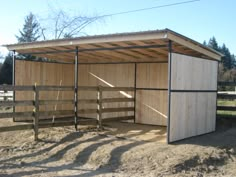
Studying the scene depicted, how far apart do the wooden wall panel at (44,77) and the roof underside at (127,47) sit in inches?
16.7

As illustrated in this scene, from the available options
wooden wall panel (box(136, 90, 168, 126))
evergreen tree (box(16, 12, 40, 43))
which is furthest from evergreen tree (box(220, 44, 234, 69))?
wooden wall panel (box(136, 90, 168, 126))

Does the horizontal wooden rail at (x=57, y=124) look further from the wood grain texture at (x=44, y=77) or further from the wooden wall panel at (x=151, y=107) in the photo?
the wooden wall panel at (x=151, y=107)

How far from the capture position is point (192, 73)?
838cm

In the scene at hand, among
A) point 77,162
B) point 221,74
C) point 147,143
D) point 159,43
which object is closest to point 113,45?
A: point 159,43

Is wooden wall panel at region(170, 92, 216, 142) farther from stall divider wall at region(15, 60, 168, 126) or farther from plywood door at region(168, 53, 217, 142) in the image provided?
stall divider wall at region(15, 60, 168, 126)

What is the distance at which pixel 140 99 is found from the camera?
35.5 ft

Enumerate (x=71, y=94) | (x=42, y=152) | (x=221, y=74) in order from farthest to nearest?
(x=221, y=74)
(x=71, y=94)
(x=42, y=152)

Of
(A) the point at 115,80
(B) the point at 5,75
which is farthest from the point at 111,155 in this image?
(B) the point at 5,75

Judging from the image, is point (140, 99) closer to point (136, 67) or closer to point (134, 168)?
point (136, 67)

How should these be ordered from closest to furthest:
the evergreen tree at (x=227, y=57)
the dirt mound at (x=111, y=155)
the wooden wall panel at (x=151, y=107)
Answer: the dirt mound at (x=111, y=155), the wooden wall panel at (x=151, y=107), the evergreen tree at (x=227, y=57)

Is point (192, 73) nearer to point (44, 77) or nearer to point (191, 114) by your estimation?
point (191, 114)

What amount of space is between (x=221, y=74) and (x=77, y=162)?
31375mm

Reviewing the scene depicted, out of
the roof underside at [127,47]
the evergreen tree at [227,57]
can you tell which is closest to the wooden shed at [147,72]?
the roof underside at [127,47]

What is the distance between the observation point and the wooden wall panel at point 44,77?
10.9 meters
